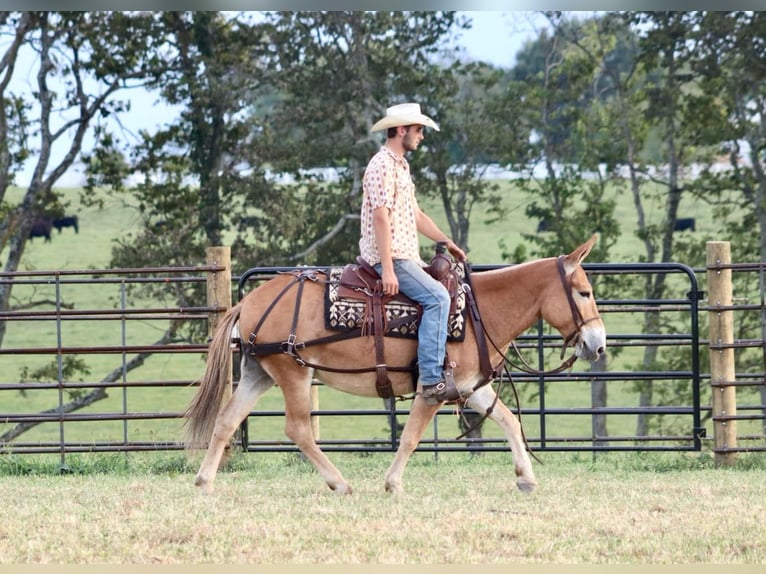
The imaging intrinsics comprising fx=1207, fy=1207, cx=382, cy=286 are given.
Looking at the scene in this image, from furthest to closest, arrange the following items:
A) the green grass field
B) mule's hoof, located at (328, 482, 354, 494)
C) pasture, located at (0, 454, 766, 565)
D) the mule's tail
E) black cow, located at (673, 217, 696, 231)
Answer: the green grass field < black cow, located at (673, 217, 696, 231) < the mule's tail < mule's hoof, located at (328, 482, 354, 494) < pasture, located at (0, 454, 766, 565)

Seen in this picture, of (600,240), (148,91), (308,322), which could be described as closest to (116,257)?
(148,91)

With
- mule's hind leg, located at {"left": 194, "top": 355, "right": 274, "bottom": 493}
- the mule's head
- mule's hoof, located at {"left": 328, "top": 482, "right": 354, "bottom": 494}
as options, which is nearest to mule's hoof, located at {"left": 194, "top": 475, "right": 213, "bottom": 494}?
mule's hind leg, located at {"left": 194, "top": 355, "right": 274, "bottom": 493}

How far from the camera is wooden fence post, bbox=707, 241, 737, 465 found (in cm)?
908

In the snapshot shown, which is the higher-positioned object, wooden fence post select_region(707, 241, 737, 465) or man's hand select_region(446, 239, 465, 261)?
man's hand select_region(446, 239, 465, 261)

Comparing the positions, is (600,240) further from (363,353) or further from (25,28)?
(363,353)

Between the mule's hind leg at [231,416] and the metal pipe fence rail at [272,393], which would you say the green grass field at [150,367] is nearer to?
the metal pipe fence rail at [272,393]

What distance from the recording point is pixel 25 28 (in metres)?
20.2

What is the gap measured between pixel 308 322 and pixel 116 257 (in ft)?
48.3

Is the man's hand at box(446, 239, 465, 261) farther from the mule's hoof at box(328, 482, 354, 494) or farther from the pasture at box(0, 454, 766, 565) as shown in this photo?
the mule's hoof at box(328, 482, 354, 494)

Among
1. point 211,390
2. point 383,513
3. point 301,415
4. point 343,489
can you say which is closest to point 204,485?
point 211,390

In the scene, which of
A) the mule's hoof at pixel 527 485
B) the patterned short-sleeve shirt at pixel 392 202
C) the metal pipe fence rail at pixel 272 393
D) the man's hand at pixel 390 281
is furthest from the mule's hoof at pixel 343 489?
the metal pipe fence rail at pixel 272 393

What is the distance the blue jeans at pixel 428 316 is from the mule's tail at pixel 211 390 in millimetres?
1091

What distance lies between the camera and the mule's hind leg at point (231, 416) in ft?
23.5

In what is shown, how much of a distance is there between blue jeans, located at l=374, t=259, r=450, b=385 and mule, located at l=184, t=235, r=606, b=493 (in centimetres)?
20
